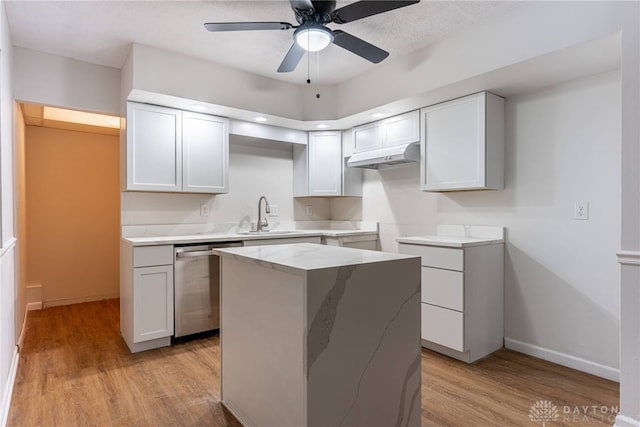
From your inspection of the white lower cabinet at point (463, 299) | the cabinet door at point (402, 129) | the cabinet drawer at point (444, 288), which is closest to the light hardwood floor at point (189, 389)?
the white lower cabinet at point (463, 299)

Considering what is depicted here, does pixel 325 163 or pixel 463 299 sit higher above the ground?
pixel 325 163

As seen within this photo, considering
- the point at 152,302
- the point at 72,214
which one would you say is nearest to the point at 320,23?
the point at 152,302

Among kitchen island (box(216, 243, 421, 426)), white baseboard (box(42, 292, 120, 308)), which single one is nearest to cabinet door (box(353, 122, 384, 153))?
kitchen island (box(216, 243, 421, 426))

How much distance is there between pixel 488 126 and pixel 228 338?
2.42 meters

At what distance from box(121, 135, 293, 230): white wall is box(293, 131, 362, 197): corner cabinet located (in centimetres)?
30

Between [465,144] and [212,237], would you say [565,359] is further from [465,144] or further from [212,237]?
[212,237]

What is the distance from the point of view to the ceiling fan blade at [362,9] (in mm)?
1856

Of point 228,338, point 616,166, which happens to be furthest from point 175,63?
point 616,166

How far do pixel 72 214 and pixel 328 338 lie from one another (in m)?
4.38

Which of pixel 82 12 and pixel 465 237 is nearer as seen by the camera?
pixel 82 12

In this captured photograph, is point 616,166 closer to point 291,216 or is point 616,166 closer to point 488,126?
point 488,126

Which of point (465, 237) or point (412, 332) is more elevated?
point (465, 237)

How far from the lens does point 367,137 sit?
3803 mm

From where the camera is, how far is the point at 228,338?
2.02 meters
